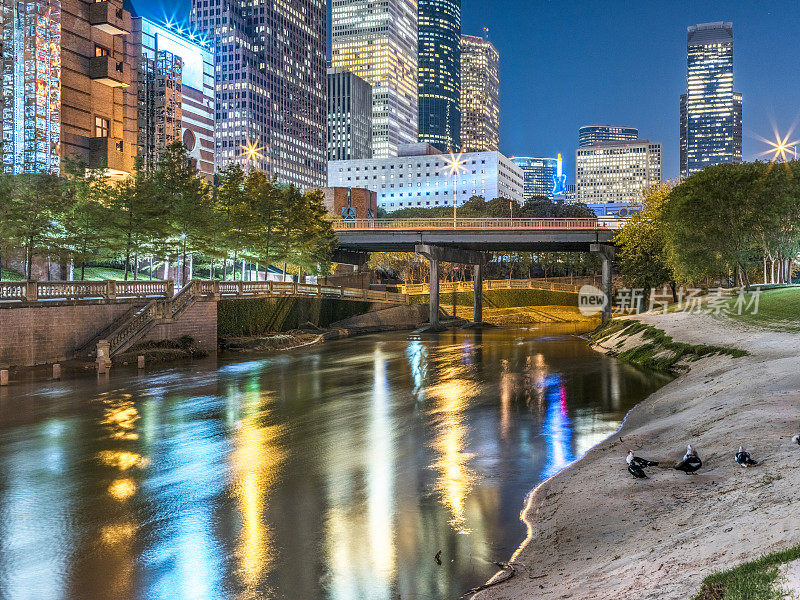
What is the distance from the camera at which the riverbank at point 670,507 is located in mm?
8328

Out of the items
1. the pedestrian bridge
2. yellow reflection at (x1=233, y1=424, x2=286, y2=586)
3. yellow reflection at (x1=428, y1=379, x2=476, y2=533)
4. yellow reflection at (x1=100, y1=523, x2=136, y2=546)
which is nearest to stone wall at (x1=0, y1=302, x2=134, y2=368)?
yellow reflection at (x1=233, y1=424, x2=286, y2=586)

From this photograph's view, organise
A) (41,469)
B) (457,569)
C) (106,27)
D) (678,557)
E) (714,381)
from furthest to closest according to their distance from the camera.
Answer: (106,27)
(714,381)
(41,469)
(457,569)
(678,557)

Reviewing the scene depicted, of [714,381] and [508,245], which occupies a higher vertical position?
[508,245]

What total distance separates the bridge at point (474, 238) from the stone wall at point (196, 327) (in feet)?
120

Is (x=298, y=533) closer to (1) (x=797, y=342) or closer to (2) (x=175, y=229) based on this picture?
(1) (x=797, y=342)

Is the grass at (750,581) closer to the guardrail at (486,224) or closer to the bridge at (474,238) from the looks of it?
the bridge at (474,238)

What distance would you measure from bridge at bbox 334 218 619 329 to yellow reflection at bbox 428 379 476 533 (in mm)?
53725

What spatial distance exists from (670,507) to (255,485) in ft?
28.1

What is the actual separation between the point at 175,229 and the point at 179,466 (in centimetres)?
3881

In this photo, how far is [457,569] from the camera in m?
10.6

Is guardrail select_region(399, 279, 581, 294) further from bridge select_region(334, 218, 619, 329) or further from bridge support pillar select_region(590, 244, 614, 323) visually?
bridge support pillar select_region(590, 244, 614, 323)

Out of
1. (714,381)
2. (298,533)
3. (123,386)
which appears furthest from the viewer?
(123,386)

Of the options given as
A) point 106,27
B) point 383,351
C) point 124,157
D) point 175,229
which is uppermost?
point 106,27

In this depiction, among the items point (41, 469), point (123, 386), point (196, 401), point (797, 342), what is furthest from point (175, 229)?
point (797, 342)
